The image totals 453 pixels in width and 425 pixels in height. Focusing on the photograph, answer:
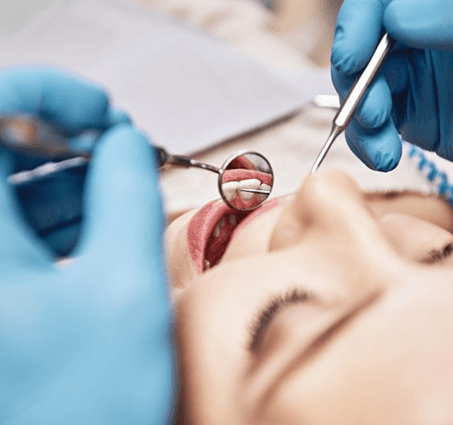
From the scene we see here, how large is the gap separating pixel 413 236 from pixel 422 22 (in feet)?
1.27

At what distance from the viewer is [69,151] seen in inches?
19.9

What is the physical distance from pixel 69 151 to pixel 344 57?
1.67ft

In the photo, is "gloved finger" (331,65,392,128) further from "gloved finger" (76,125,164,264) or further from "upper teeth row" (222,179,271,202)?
"gloved finger" (76,125,164,264)

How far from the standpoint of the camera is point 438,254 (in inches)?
23.0

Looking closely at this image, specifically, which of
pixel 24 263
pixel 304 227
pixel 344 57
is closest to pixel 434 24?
pixel 344 57

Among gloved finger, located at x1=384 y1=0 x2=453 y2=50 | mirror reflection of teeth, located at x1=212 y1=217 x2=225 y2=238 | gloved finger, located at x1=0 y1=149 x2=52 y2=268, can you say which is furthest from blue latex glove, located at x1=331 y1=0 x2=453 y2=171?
gloved finger, located at x1=0 y1=149 x2=52 y2=268

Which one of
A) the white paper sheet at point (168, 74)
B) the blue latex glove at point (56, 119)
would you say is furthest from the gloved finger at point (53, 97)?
the white paper sheet at point (168, 74)

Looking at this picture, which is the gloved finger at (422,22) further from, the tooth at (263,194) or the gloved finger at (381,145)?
the tooth at (263,194)

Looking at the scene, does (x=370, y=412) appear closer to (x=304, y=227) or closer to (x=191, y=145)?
(x=304, y=227)

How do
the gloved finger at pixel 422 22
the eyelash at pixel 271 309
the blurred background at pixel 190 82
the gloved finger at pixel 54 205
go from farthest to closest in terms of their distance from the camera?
the blurred background at pixel 190 82, the gloved finger at pixel 422 22, the gloved finger at pixel 54 205, the eyelash at pixel 271 309

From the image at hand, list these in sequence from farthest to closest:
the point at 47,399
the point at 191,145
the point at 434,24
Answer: the point at 191,145 < the point at 434,24 < the point at 47,399

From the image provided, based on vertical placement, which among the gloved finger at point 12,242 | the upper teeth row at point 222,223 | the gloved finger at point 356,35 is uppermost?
the gloved finger at point 356,35

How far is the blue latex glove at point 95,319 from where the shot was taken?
0.40 meters

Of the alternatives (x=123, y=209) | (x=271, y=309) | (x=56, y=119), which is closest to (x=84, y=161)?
(x=56, y=119)
